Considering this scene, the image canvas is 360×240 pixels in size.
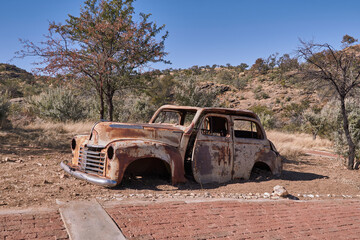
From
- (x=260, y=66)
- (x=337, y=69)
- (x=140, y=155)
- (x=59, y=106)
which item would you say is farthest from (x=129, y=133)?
(x=260, y=66)

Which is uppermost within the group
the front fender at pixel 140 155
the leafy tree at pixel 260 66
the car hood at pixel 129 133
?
the leafy tree at pixel 260 66

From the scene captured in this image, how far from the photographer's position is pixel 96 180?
4.52 m

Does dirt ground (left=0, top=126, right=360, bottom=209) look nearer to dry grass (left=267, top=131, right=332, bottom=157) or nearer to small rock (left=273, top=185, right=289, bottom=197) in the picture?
Answer: small rock (left=273, top=185, right=289, bottom=197)

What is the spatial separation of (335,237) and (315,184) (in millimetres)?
3046

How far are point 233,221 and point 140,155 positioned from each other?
1891mm

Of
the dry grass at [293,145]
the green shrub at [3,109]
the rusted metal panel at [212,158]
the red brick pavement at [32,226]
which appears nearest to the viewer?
the red brick pavement at [32,226]

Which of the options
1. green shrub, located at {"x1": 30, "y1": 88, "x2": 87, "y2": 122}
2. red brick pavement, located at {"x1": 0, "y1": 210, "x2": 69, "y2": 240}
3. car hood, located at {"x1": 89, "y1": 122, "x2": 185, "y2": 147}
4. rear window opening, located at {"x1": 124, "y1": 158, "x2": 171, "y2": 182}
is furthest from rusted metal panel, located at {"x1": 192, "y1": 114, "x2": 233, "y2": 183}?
green shrub, located at {"x1": 30, "y1": 88, "x2": 87, "y2": 122}

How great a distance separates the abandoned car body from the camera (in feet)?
15.5

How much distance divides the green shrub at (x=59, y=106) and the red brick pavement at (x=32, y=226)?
13830 mm

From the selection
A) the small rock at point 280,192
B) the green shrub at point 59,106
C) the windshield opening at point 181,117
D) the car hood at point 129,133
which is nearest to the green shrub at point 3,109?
the green shrub at point 59,106

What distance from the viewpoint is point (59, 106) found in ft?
53.9

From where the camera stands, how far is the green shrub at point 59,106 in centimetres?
1636

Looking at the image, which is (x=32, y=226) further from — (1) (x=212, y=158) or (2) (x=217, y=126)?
(2) (x=217, y=126)

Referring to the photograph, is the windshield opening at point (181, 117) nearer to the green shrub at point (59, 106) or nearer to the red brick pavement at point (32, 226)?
the red brick pavement at point (32, 226)
